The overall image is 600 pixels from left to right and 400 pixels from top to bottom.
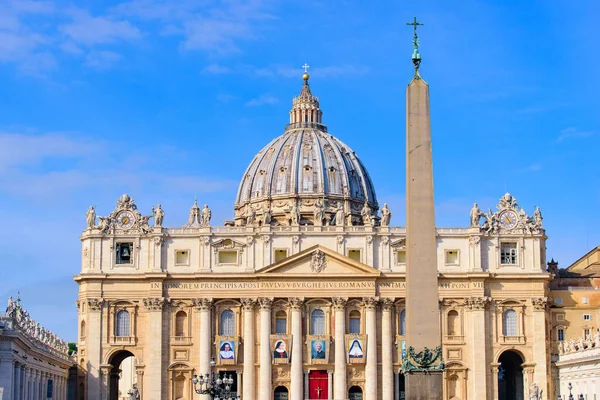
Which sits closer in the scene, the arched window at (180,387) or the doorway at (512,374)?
the arched window at (180,387)

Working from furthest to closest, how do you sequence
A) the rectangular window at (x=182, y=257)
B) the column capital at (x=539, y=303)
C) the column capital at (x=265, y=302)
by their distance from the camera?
the rectangular window at (x=182, y=257)
the column capital at (x=539, y=303)
the column capital at (x=265, y=302)

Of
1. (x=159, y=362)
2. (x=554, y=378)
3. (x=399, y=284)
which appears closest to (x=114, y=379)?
(x=159, y=362)

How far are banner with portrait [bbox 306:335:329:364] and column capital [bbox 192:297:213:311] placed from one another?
8299mm

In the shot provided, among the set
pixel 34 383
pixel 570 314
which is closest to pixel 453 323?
pixel 570 314

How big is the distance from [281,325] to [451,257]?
1446 centimetres

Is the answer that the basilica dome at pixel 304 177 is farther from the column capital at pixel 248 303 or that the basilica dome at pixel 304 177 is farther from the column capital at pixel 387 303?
the column capital at pixel 387 303

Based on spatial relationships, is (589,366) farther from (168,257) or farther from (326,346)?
(168,257)

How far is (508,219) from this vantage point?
98.3 meters

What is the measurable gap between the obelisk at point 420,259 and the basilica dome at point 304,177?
81112 mm

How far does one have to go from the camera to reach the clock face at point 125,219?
97688 mm

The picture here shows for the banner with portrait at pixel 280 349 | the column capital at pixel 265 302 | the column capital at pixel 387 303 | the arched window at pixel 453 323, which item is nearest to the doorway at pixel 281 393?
the banner with portrait at pixel 280 349

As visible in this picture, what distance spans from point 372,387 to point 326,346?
15.4 ft

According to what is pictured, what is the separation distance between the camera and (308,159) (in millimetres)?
127000

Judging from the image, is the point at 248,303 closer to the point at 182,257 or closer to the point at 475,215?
the point at 182,257
